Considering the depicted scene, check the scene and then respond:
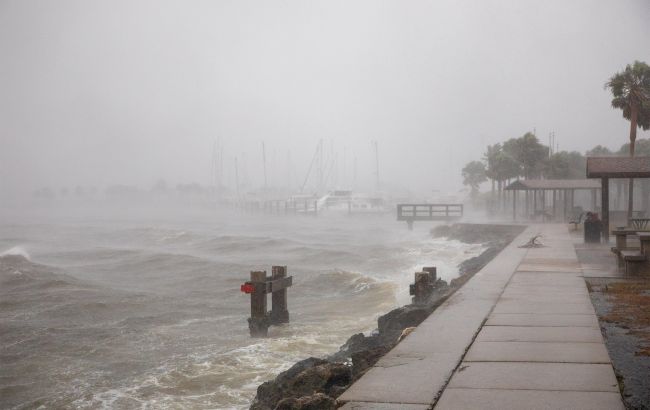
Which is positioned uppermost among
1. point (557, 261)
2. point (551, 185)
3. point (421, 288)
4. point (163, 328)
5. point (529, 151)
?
point (529, 151)

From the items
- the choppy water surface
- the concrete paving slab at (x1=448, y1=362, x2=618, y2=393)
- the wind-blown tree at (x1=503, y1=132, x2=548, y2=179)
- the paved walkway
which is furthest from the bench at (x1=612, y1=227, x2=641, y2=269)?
the wind-blown tree at (x1=503, y1=132, x2=548, y2=179)

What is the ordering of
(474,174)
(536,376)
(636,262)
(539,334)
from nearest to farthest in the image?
(536,376) < (539,334) < (636,262) < (474,174)

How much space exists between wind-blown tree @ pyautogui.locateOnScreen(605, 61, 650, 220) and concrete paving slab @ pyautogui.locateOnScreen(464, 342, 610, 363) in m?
35.4

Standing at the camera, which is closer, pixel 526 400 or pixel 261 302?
pixel 526 400

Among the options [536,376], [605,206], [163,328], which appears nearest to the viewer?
[536,376]

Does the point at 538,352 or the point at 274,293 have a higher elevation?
the point at 538,352

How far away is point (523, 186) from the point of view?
133 feet

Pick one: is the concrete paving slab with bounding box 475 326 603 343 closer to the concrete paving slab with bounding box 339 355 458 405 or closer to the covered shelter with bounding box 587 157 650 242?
the concrete paving slab with bounding box 339 355 458 405

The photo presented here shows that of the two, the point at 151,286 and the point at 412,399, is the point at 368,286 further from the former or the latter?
the point at 412,399

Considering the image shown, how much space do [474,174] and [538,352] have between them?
400ft

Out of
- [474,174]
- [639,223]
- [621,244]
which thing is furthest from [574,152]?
[621,244]

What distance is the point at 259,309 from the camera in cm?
1455

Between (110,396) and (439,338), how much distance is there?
19.3 feet

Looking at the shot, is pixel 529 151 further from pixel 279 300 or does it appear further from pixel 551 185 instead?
pixel 279 300
